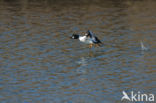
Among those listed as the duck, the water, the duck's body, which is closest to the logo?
the water

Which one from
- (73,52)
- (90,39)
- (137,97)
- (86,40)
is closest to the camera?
(137,97)

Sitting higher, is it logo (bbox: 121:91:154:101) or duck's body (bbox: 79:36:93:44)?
duck's body (bbox: 79:36:93:44)

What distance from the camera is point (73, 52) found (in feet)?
69.2

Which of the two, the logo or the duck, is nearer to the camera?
the logo

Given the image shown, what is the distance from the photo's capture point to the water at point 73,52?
605 inches

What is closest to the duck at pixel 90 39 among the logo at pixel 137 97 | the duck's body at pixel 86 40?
the duck's body at pixel 86 40

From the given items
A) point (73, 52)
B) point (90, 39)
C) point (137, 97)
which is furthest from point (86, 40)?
point (137, 97)

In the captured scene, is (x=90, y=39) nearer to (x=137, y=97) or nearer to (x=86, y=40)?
(x=86, y=40)

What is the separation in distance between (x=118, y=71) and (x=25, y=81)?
393cm

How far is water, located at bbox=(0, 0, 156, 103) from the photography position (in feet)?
50.4

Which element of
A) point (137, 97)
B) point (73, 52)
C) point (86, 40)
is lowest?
point (137, 97)

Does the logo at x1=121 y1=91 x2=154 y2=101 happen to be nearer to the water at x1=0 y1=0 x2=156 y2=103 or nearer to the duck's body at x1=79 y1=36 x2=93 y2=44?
the water at x1=0 y1=0 x2=156 y2=103

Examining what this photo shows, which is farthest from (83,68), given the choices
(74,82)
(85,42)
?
(85,42)

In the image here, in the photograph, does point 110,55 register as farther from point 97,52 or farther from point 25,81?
point 25,81
